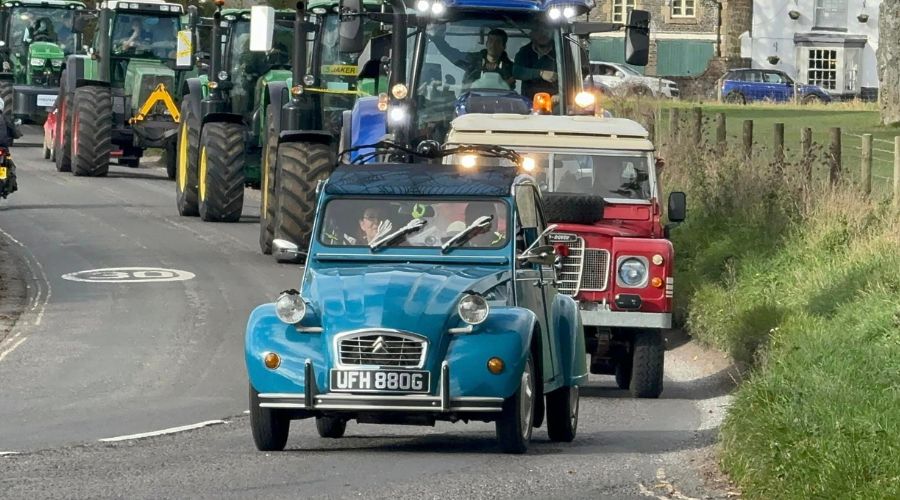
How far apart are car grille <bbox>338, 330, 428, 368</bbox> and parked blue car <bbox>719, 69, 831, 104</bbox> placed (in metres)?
55.0

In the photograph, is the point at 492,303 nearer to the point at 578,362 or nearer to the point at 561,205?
the point at 578,362

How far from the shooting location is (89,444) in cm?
1211

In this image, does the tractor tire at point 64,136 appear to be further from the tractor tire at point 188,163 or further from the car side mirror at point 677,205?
the car side mirror at point 677,205

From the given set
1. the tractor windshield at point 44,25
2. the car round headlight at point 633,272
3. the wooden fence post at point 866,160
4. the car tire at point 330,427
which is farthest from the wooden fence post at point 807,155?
the tractor windshield at point 44,25

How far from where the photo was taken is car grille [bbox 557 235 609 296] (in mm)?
15906

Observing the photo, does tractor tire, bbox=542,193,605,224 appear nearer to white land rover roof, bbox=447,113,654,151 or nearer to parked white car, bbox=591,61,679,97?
white land rover roof, bbox=447,113,654,151

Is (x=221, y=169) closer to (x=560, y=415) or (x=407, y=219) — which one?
(x=407, y=219)

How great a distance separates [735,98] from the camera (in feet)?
215

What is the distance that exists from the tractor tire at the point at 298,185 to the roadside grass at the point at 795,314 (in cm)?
413

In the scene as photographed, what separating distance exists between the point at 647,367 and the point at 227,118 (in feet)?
39.3

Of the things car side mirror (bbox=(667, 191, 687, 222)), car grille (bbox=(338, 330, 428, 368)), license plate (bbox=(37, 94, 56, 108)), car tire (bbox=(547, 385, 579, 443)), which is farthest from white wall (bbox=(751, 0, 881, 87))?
car grille (bbox=(338, 330, 428, 368))

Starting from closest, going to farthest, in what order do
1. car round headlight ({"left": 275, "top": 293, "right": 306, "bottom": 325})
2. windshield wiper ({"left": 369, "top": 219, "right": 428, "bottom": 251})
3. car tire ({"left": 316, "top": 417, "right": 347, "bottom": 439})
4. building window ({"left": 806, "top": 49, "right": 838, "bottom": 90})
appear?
car round headlight ({"left": 275, "top": 293, "right": 306, "bottom": 325}), windshield wiper ({"left": 369, "top": 219, "right": 428, "bottom": 251}), car tire ({"left": 316, "top": 417, "right": 347, "bottom": 439}), building window ({"left": 806, "top": 49, "right": 838, "bottom": 90})

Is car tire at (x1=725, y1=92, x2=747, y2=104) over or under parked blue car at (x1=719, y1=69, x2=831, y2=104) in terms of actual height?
under

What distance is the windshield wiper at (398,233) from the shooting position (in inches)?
487
